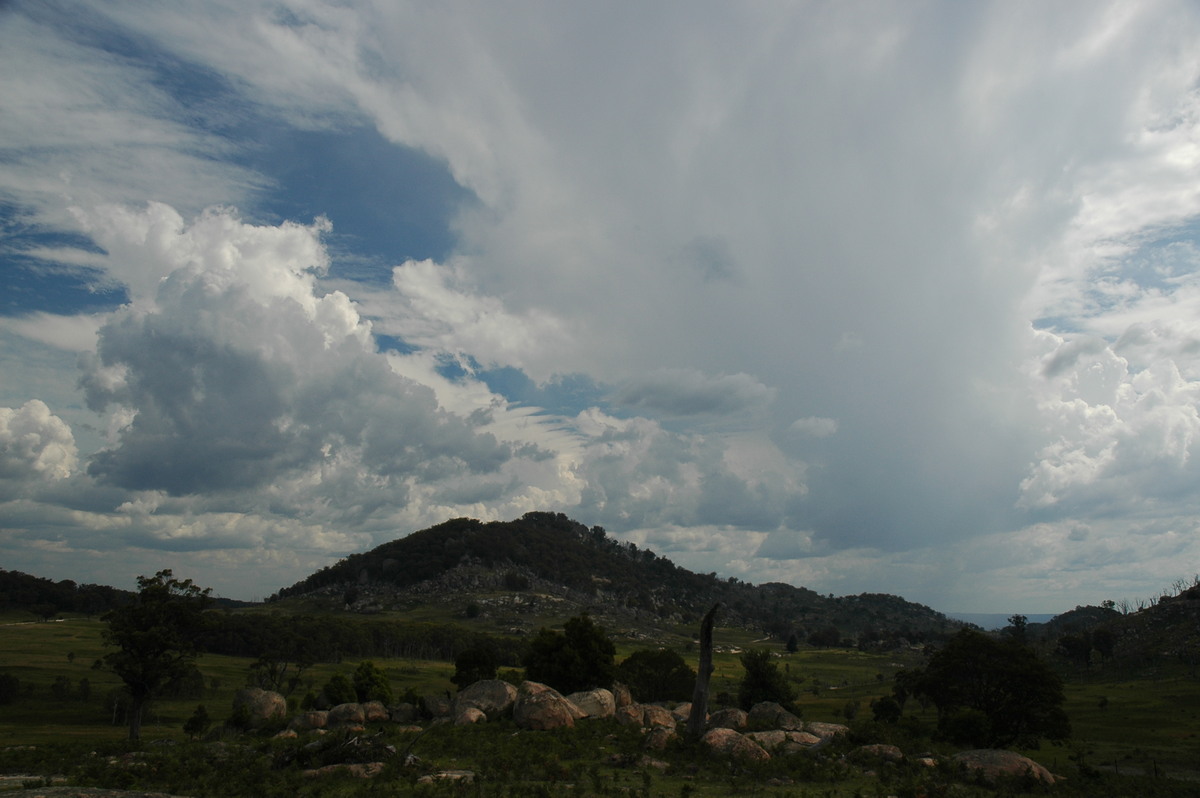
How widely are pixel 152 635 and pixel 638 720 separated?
4295 cm

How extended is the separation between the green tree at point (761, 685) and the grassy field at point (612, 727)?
21.1 ft

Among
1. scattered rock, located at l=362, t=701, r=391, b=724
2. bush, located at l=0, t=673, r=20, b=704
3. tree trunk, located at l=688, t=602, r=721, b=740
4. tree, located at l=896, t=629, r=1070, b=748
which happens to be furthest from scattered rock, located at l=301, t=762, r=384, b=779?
bush, located at l=0, t=673, r=20, b=704

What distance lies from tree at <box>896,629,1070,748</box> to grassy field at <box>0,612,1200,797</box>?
229cm

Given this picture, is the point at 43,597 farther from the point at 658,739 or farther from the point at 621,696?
the point at 658,739

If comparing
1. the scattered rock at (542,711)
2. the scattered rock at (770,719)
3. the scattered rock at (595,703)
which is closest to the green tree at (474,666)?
the scattered rock at (595,703)

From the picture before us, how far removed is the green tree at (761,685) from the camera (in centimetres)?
7356

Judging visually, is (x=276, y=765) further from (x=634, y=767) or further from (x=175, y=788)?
(x=634, y=767)

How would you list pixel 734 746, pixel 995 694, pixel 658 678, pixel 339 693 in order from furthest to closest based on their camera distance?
pixel 658 678
pixel 339 693
pixel 995 694
pixel 734 746

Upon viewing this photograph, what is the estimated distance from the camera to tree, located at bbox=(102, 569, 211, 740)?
187 feet

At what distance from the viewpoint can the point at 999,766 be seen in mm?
31922

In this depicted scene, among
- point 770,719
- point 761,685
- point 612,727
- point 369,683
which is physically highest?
point 612,727

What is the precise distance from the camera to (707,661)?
38438 millimetres

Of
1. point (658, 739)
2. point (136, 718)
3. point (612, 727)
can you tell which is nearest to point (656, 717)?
point (612, 727)

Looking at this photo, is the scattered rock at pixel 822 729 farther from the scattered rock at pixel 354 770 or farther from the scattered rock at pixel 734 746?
the scattered rock at pixel 354 770
